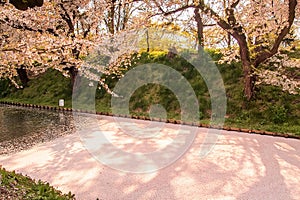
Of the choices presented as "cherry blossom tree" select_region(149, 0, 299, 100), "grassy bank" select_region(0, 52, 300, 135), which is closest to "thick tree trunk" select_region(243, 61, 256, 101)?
"cherry blossom tree" select_region(149, 0, 299, 100)

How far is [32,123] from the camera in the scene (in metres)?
8.80

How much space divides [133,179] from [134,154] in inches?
50.5

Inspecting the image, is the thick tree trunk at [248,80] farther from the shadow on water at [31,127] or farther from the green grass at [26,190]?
the green grass at [26,190]

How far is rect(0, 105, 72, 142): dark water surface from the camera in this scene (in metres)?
7.48

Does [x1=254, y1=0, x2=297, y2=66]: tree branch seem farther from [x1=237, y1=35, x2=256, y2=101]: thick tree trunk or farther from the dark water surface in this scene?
the dark water surface

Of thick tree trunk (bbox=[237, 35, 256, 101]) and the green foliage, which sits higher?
thick tree trunk (bbox=[237, 35, 256, 101])

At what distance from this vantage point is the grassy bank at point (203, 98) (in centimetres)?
759

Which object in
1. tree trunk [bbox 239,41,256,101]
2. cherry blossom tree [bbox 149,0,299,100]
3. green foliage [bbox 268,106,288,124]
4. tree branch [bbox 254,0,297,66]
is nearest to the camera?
tree branch [bbox 254,0,297,66]

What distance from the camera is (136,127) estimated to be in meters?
7.93

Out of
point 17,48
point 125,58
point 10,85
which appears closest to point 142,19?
point 17,48

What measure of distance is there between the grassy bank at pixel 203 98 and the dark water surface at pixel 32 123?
1671 mm

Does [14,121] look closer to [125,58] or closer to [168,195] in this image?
[125,58]

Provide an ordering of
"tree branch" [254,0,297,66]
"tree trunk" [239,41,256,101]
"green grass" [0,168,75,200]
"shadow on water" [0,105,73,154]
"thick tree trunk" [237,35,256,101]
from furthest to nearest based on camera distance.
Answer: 1. "tree trunk" [239,41,256,101]
2. "thick tree trunk" [237,35,256,101]
3. "shadow on water" [0,105,73,154]
4. "tree branch" [254,0,297,66]
5. "green grass" [0,168,75,200]

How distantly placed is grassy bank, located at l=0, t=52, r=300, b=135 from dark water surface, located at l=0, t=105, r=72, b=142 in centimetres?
167
